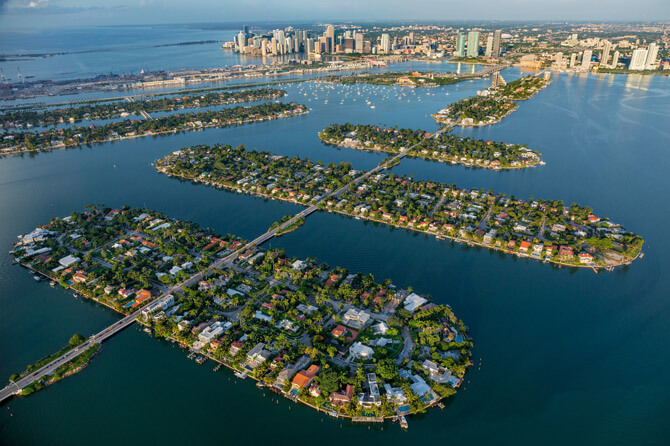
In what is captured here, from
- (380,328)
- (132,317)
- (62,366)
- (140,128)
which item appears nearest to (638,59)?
(140,128)

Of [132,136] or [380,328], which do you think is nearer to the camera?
[380,328]

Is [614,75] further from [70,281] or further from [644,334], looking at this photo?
[70,281]

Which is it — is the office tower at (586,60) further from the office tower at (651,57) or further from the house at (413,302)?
the house at (413,302)

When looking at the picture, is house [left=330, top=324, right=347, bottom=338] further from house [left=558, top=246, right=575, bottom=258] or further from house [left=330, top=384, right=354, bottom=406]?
house [left=558, top=246, right=575, bottom=258]

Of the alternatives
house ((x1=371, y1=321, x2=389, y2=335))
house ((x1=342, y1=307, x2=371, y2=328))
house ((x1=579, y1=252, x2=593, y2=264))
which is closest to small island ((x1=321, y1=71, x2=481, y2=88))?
house ((x1=579, y1=252, x2=593, y2=264))

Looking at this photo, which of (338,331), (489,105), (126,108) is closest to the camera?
(338,331)

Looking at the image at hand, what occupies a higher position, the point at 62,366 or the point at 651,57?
the point at 651,57

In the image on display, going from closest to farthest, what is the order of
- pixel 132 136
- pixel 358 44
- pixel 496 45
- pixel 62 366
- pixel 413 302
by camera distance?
pixel 62 366
pixel 413 302
pixel 132 136
pixel 496 45
pixel 358 44

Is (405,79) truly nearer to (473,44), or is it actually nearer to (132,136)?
(473,44)

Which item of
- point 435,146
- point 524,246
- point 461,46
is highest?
point 461,46
